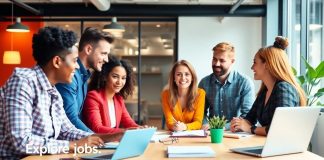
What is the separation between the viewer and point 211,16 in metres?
8.90

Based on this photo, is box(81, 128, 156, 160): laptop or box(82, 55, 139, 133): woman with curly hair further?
box(82, 55, 139, 133): woman with curly hair

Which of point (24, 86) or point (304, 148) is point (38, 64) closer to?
point (24, 86)

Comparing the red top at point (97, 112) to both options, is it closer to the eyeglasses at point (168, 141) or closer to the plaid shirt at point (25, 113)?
the eyeglasses at point (168, 141)

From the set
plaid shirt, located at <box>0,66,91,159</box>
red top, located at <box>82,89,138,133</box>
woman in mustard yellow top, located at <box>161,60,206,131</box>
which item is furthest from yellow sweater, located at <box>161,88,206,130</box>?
plaid shirt, located at <box>0,66,91,159</box>

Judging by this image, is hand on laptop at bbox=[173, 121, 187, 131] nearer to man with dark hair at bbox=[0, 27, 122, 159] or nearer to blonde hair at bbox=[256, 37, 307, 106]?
blonde hair at bbox=[256, 37, 307, 106]

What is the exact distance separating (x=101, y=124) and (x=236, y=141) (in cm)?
108

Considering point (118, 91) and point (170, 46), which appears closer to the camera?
point (118, 91)

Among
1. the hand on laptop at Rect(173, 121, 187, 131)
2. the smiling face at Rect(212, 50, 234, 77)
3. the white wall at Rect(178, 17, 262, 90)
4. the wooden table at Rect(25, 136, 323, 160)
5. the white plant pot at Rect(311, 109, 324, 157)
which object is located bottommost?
the white plant pot at Rect(311, 109, 324, 157)

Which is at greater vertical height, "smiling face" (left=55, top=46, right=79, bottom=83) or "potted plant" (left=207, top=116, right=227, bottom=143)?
"smiling face" (left=55, top=46, right=79, bottom=83)

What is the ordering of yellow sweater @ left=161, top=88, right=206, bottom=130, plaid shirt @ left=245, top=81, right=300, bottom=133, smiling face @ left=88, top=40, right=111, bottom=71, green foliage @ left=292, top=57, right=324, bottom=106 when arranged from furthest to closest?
1. green foliage @ left=292, top=57, right=324, bottom=106
2. yellow sweater @ left=161, top=88, right=206, bottom=130
3. smiling face @ left=88, top=40, right=111, bottom=71
4. plaid shirt @ left=245, top=81, right=300, bottom=133

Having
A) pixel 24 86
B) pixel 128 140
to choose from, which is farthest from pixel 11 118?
pixel 128 140

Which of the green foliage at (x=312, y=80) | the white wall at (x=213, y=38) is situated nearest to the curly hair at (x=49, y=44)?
the green foliage at (x=312, y=80)

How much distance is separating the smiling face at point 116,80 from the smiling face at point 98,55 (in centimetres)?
19

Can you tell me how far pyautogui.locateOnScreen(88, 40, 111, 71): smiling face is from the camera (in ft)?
10.8
